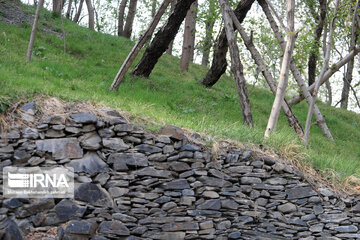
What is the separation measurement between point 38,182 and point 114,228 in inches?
45.3

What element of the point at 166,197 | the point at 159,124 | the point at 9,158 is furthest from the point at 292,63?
the point at 9,158

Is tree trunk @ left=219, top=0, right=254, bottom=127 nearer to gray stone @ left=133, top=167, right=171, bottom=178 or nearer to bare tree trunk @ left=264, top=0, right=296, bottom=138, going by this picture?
bare tree trunk @ left=264, top=0, right=296, bottom=138

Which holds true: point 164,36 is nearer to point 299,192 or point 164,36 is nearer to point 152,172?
point 152,172

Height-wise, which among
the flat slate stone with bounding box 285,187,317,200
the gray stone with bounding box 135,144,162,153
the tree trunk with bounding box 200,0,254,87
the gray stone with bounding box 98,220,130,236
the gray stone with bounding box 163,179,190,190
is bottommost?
the gray stone with bounding box 98,220,130,236

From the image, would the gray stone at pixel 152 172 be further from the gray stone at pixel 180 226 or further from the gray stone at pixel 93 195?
the gray stone at pixel 180 226

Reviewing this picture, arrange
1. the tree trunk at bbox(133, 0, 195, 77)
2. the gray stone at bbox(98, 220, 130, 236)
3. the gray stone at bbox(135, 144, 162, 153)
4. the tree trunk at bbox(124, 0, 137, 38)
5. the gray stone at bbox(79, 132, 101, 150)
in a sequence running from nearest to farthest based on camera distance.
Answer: the gray stone at bbox(98, 220, 130, 236), the gray stone at bbox(79, 132, 101, 150), the gray stone at bbox(135, 144, 162, 153), the tree trunk at bbox(133, 0, 195, 77), the tree trunk at bbox(124, 0, 137, 38)

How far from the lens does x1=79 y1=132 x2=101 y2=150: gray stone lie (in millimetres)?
5484

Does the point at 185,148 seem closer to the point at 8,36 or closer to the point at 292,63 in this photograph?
the point at 292,63

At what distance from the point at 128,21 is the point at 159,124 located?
1070cm

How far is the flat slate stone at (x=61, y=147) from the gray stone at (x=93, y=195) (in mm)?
458

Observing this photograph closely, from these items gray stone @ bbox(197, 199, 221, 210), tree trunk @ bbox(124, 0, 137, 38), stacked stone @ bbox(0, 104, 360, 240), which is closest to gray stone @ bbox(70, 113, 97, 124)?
stacked stone @ bbox(0, 104, 360, 240)

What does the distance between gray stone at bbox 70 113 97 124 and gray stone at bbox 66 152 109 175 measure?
1.54 ft

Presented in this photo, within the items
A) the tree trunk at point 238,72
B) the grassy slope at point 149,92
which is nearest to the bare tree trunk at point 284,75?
the grassy slope at point 149,92

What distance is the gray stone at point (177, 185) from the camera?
18.1 feet
